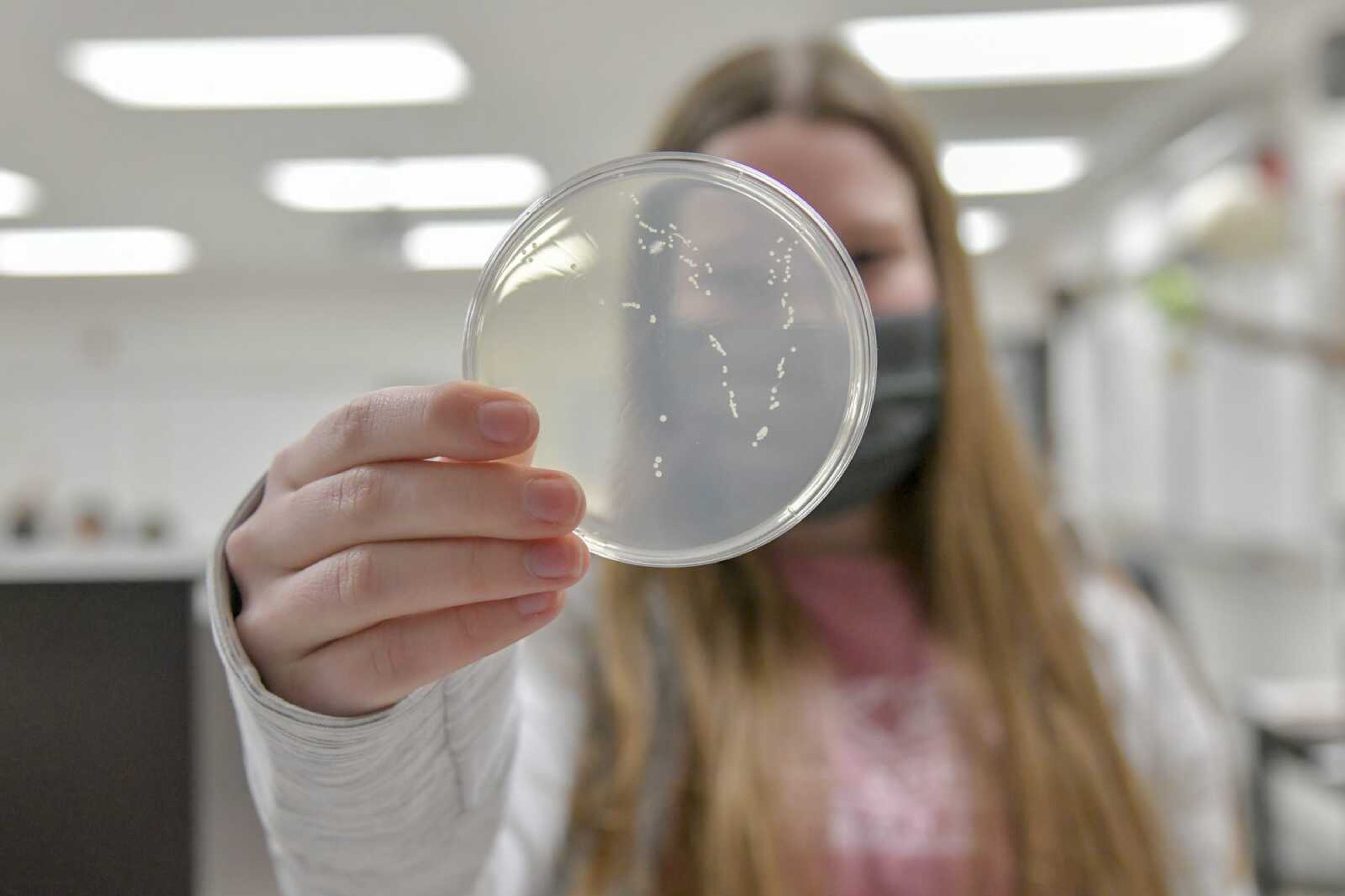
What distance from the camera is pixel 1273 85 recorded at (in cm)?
354

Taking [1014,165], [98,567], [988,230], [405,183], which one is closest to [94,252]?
[405,183]

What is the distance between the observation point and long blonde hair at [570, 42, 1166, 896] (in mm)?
731

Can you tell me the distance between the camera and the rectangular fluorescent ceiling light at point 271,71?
2936 mm

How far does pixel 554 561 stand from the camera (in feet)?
1.05

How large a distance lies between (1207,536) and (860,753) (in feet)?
13.4

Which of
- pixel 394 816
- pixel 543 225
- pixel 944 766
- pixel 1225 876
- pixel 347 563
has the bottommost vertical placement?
pixel 1225 876

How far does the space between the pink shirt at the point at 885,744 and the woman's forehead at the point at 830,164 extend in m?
0.35

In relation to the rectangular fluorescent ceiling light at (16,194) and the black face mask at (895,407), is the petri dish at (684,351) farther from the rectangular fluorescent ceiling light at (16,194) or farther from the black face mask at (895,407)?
the rectangular fluorescent ceiling light at (16,194)

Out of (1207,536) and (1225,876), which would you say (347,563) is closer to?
(1225,876)

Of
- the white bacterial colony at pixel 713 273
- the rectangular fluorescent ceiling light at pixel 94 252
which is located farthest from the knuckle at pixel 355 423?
the rectangular fluorescent ceiling light at pixel 94 252

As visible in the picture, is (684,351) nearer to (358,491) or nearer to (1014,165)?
(358,491)

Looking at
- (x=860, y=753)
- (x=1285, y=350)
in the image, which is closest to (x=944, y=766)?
(x=860, y=753)

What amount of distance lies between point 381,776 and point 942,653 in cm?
62

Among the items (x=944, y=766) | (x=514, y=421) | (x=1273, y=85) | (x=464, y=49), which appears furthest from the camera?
(x=1273, y=85)
